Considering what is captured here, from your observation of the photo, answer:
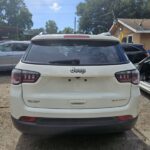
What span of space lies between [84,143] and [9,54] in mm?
10150

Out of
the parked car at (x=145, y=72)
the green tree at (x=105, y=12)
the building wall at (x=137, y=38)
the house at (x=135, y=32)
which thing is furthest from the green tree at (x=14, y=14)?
the parked car at (x=145, y=72)

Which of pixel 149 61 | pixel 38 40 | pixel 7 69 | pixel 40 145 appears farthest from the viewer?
pixel 7 69

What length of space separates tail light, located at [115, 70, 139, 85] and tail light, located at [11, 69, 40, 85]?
3.53 feet

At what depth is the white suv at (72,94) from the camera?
4320 millimetres

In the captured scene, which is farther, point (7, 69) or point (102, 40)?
point (7, 69)

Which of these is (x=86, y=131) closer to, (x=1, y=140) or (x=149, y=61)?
(x=1, y=140)

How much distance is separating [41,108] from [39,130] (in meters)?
0.29

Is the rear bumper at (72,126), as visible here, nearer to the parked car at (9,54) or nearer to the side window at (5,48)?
the parked car at (9,54)

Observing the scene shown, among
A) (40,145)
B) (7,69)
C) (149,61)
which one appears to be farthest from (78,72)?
(7,69)

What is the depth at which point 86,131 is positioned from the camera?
436 cm

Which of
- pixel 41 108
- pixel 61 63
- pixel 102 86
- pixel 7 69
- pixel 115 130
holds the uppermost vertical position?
pixel 61 63

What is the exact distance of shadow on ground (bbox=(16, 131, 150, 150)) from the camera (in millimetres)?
5035

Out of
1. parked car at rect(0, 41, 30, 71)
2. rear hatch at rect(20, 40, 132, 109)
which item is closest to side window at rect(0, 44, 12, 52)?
parked car at rect(0, 41, 30, 71)

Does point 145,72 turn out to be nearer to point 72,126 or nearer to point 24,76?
point 72,126
